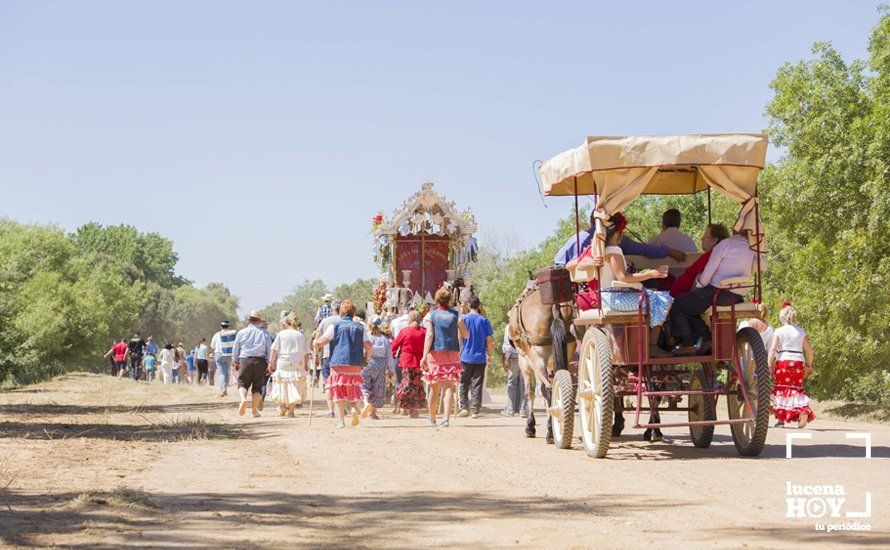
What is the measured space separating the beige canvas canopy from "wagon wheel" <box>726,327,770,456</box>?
3.33 ft

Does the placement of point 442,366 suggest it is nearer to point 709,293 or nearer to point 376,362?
point 376,362

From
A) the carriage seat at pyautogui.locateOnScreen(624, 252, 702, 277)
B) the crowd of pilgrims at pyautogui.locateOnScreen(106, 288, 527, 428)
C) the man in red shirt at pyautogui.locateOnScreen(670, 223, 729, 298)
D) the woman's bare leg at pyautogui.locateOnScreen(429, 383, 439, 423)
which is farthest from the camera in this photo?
the woman's bare leg at pyautogui.locateOnScreen(429, 383, 439, 423)

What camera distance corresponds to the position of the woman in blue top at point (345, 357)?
1773cm

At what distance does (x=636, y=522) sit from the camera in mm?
7859

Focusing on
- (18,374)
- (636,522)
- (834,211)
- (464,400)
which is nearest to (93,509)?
(636,522)

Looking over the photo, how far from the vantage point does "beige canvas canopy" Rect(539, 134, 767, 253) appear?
11.8 metres

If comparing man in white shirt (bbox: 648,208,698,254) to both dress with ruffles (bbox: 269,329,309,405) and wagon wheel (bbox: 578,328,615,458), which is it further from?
dress with ruffles (bbox: 269,329,309,405)

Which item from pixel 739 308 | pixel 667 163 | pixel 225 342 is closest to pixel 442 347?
pixel 739 308

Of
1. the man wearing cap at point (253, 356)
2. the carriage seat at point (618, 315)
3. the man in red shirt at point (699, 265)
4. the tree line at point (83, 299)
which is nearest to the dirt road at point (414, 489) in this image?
the carriage seat at point (618, 315)

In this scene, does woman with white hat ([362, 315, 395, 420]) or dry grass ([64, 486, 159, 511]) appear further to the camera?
woman with white hat ([362, 315, 395, 420])

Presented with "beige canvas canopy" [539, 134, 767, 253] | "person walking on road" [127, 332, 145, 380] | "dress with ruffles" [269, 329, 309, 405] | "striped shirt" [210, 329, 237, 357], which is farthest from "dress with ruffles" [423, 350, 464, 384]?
"person walking on road" [127, 332, 145, 380]

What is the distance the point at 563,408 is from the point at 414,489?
3568mm

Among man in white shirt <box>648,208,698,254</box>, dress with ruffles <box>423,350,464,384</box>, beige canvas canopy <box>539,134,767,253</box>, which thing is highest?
beige canvas canopy <box>539,134,767,253</box>

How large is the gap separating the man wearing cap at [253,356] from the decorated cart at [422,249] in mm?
7600
